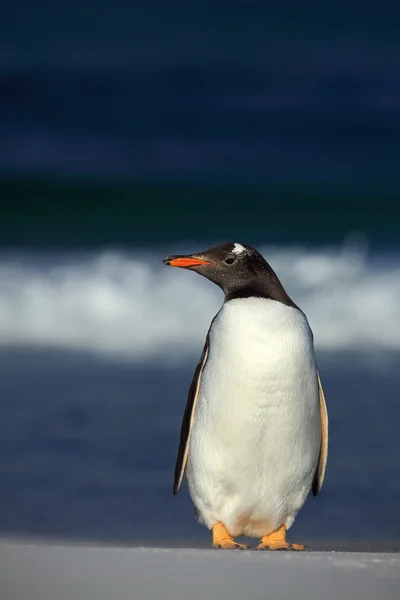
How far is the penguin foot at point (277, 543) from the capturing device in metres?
4.29

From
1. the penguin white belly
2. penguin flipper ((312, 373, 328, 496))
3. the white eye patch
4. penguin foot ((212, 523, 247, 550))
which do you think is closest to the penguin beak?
the white eye patch

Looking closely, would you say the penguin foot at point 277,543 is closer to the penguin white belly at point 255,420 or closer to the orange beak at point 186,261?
the penguin white belly at point 255,420

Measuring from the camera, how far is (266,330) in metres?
4.32

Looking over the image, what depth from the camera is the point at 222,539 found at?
14.4 ft

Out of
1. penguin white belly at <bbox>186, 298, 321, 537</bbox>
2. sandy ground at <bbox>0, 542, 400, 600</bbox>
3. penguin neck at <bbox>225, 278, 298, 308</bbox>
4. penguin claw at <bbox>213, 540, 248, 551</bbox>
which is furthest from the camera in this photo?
penguin neck at <bbox>225, 278, 298, 308</bbox>

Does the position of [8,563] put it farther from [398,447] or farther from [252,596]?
[398,447]

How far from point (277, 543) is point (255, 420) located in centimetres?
44

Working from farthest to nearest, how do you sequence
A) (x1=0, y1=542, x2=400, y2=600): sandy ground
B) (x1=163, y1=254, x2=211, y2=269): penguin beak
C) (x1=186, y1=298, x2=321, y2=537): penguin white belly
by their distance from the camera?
(x1=163, y1=254, x2=211, y2=269): penguin beak < (x1=186, y1=298, x2=321, y2=537): penguin white belly < (x1=0, y1=542, x2=400, y2=600): sandy ground

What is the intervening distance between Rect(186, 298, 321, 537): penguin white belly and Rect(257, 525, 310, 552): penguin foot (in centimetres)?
3

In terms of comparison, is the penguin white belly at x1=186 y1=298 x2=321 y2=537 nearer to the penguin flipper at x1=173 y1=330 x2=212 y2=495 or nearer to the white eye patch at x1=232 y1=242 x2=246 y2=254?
the penguin flipper at x1=173 y1=330 x2=212 y2=495

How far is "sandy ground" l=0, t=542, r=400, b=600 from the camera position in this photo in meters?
3.19

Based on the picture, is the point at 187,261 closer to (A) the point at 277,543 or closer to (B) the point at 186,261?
(B) the point at 186,261

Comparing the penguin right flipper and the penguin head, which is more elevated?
the penguin head

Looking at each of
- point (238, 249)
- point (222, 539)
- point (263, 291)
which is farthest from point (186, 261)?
point (222, 539)
